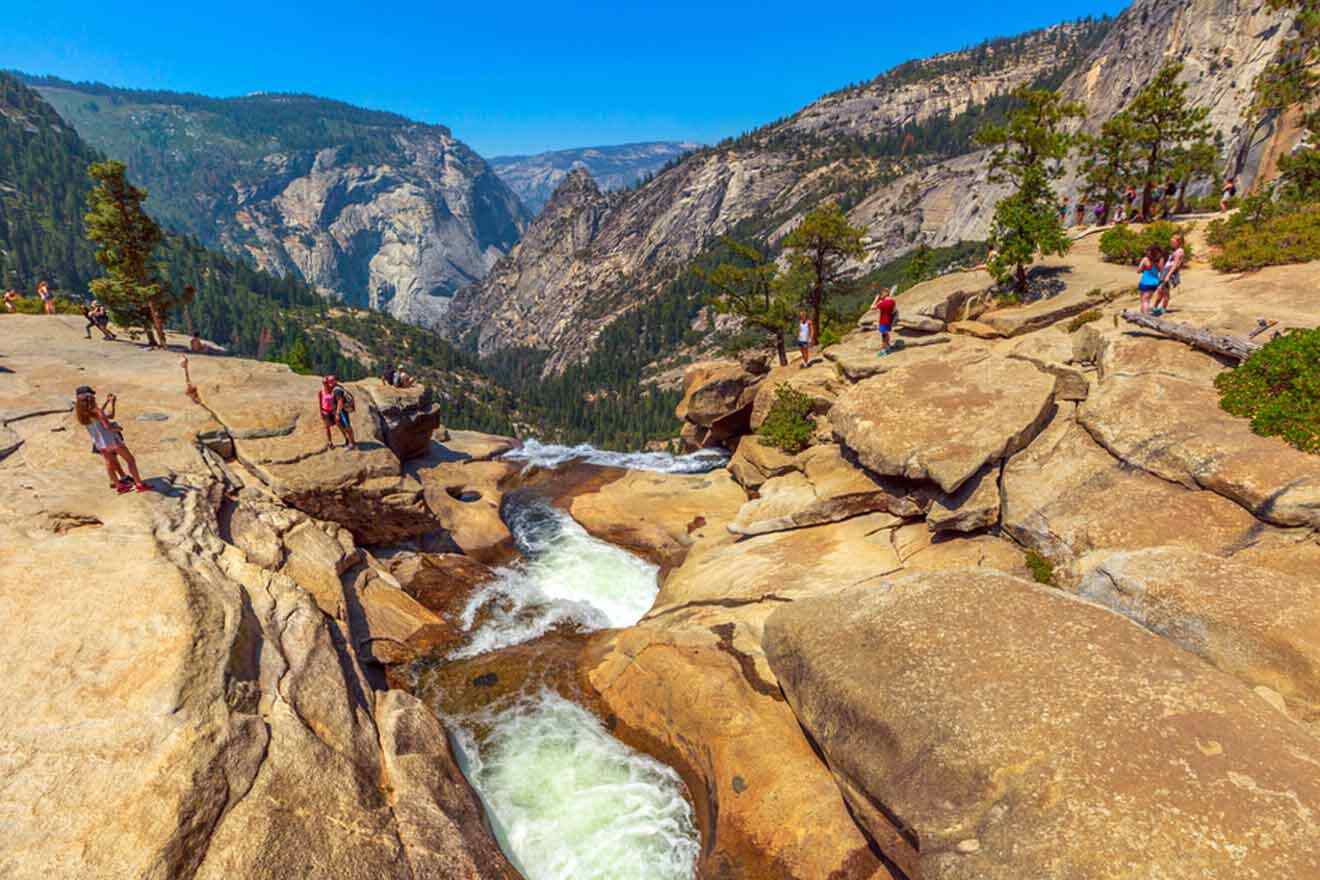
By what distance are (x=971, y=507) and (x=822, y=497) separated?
18.7ft

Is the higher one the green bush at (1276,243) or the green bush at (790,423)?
the green bush at (1276,243)

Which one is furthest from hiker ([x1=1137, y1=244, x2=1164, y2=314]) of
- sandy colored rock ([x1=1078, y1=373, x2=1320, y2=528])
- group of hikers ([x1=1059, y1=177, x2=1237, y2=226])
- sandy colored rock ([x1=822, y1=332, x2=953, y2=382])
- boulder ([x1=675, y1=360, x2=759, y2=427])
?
boulder ([x1=675, y1=360, x2=759, y2=427])

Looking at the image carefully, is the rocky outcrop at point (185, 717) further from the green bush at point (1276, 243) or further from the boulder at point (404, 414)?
the green bush at point (1276, 243)

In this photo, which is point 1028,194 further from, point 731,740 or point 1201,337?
point 731,740

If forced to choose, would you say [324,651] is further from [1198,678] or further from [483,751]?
[1198,678]

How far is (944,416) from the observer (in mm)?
19656

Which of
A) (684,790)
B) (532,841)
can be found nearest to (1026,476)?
(684,790)

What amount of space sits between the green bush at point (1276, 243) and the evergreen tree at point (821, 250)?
1710 cm

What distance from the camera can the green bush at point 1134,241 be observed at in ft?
93.2

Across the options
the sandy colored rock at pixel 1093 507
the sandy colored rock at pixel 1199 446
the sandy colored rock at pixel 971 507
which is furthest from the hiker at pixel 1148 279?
the sandy colored rock at pixel 971 507

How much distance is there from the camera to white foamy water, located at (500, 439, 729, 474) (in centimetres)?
4256

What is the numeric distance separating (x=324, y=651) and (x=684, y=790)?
9270mm

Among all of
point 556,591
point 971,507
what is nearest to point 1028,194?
point 971,507

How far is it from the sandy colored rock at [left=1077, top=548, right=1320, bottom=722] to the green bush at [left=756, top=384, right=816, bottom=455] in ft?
50.9
